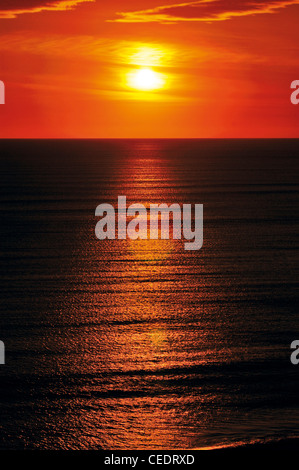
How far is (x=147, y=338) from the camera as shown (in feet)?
81.5

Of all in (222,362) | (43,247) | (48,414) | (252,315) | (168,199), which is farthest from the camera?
(168,199)

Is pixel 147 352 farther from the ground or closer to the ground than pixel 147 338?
closer to the ground

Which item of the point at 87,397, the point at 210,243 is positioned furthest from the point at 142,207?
the point at 87,397

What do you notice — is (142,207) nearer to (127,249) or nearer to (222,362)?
(127,249)

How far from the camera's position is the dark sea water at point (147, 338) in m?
17.7

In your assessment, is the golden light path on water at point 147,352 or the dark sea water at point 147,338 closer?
the golden light path on water at point 147,352

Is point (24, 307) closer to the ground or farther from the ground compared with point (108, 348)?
farther from the ground

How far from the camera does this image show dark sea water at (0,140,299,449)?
58.0 feet

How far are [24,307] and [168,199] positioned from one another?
161 ft

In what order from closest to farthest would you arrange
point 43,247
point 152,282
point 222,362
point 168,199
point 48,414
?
point 48,414, point 222,362, point 152,282, point 43,247, point 168,199

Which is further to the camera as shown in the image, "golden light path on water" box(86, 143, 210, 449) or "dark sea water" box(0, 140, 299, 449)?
"dark sea water" box(0, 140, 299, 449)

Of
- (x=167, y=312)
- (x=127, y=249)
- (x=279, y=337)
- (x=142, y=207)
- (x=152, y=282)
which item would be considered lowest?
(x=279, y=337)

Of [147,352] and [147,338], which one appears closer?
[147,352]

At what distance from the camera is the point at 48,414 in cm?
1847
